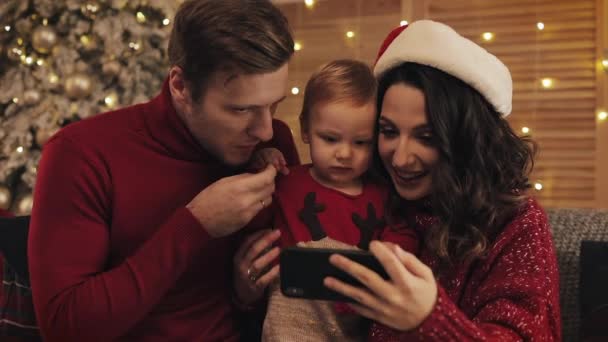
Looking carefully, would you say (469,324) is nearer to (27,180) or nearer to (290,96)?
(27,180)

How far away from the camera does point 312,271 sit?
1.23 metres

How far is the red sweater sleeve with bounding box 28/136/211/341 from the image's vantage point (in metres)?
1.39

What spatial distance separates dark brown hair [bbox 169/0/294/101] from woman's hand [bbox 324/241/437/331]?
558mm

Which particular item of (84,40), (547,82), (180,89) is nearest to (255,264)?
(180,89)

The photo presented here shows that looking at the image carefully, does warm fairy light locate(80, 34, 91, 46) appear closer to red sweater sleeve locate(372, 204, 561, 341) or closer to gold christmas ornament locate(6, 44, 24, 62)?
gold christmas ornament locate(6, 44, 24, 62)

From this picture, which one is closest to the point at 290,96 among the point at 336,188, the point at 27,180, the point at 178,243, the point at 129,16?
the point at 129,16

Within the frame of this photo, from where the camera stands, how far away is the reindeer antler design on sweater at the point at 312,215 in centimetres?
162

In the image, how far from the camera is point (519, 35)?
13.4 ft

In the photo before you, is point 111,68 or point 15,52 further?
point 15,52

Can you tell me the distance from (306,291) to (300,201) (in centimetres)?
46

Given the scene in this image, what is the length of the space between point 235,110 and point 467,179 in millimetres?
559

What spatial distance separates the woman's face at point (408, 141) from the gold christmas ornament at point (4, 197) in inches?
109

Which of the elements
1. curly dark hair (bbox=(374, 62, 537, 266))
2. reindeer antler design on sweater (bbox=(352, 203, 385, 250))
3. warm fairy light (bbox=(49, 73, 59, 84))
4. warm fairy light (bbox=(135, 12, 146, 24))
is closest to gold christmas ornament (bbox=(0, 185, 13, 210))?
warm fairy light (bbox=(49, 73, 59, 84))

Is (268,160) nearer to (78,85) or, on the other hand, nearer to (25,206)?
(78,85)
